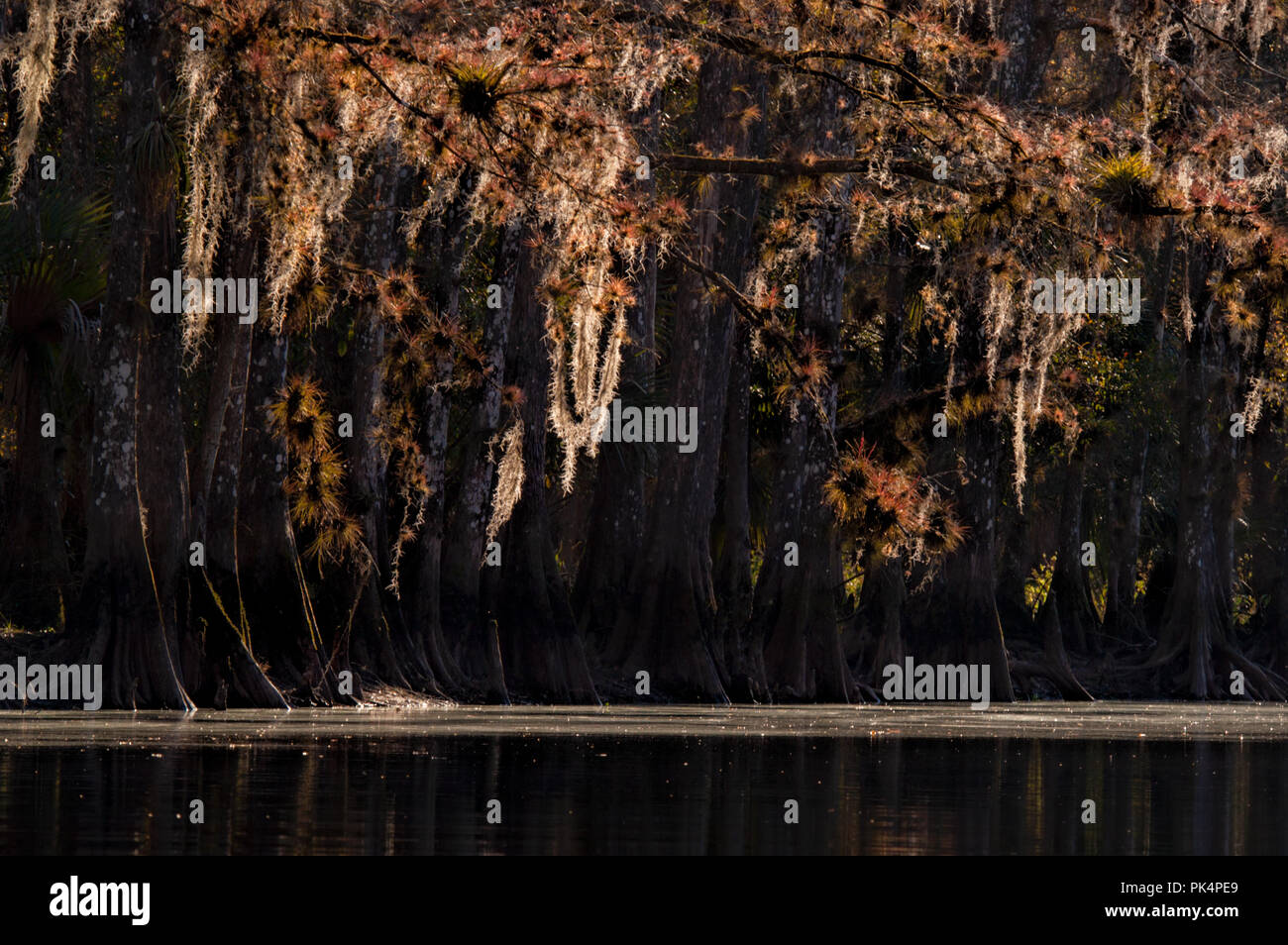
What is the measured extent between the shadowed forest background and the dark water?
6.58ft

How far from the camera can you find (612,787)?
12.9 metres

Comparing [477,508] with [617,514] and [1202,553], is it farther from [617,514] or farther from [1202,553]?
[1202,553]

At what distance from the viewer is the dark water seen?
9.88 metres

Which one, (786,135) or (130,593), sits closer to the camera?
(130,593)

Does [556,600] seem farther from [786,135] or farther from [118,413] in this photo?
[786,135]

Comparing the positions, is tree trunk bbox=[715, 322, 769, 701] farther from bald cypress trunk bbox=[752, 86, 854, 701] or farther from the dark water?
the dark water

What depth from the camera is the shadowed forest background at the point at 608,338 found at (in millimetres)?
17344

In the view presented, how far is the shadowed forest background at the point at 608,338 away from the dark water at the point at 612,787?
2006mm

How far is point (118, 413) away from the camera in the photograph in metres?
21.8

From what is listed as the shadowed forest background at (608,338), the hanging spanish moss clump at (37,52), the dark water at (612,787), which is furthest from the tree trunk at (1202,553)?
the hanging spanish moss clump at (37,52)

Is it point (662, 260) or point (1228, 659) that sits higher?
point (662, 260)
